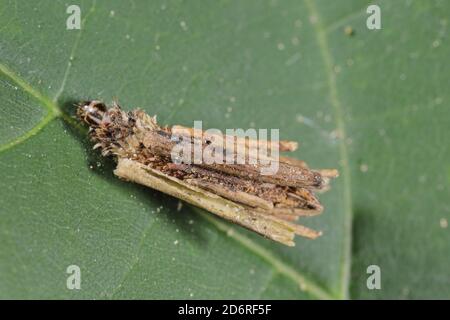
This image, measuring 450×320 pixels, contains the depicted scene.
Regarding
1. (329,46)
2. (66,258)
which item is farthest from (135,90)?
(329,46)

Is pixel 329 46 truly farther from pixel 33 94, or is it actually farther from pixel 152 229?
pixel 33 94

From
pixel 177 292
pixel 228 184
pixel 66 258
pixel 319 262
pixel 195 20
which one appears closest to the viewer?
pixel 66 258

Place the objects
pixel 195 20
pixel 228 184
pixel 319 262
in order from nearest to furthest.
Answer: pixel 228 184, pixel 195 20, pixel 319 262

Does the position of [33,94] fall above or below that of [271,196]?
above

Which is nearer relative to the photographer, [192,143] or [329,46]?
[192,143]

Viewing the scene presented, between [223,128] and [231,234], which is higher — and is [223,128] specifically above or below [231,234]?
above

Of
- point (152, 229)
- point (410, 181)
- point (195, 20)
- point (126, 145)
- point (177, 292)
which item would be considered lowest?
point (177, 292)

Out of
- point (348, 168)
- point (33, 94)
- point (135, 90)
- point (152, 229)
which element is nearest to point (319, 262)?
point (348, 168)
